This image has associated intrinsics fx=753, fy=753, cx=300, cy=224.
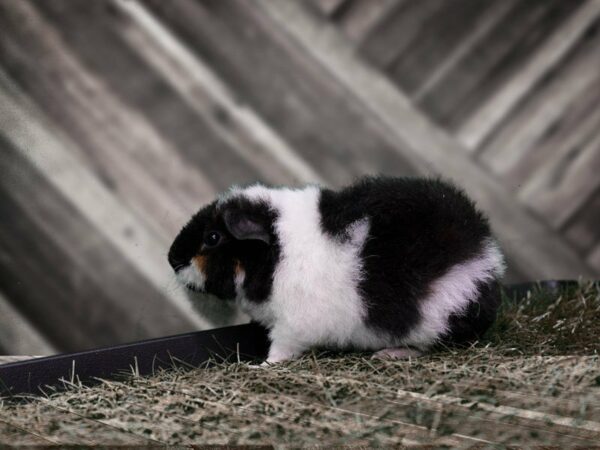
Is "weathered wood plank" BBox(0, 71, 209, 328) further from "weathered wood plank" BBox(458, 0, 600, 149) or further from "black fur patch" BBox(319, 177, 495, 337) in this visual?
"weathered wood plank" BBox(458, 0, 600, 149)

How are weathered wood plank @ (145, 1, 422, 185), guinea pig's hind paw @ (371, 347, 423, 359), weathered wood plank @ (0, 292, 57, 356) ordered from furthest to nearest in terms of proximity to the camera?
weathered wood plank @ (145, 1, 422, 185)
weathered wood plank @ (0, 292, 57, 356)
guinea pig's hind paw @ (371, 347, 423, 359)

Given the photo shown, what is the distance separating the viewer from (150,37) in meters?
2.40

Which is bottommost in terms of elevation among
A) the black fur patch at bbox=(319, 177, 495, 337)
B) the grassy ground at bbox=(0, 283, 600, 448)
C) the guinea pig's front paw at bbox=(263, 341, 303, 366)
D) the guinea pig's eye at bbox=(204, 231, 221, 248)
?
the grassy ground at bbox=(0, 283, 600, 448)

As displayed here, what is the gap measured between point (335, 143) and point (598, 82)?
987 mm

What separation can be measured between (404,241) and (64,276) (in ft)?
4.04

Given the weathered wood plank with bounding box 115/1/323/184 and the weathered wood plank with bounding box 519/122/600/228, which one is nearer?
the weathered wood plank with bounding box 115/1/323/184

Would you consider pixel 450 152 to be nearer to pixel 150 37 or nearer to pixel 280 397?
pixel 150 37

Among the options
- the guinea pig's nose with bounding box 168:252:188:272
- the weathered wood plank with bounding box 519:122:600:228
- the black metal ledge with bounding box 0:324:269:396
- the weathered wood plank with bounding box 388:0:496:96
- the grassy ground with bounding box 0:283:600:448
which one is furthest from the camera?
the weathered wood plank with bounding box 519:122:600:228

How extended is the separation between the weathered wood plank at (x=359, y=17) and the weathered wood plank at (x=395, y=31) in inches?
0.7

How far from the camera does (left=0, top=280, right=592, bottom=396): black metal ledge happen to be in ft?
5.40

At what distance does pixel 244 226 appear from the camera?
1736mm

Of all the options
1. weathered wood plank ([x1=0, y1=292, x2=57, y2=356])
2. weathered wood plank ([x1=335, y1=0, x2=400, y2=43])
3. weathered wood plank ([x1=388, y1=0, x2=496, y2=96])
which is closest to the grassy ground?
weathered wood plank ([x1=0, y1=292, x2=57, y2=356])

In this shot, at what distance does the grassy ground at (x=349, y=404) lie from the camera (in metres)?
1.14

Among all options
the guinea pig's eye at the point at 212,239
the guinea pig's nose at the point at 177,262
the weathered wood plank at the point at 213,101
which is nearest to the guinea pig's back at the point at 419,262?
the guinea pig's eye at the point at 212,239
